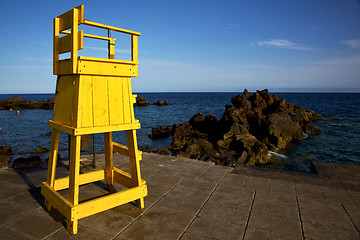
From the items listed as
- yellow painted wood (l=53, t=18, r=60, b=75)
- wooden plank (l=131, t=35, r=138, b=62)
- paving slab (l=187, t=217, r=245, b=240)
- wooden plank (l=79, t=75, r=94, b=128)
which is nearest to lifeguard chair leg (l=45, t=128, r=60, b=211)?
wooden plank (l=79, t=75, r=94, b=128)

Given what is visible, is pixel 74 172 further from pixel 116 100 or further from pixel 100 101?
pixel 116 100

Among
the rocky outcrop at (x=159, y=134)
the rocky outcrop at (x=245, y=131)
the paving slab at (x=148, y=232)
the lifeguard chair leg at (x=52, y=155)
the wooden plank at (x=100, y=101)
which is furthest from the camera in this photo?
the rocky outcrop at (x=159, y=134)

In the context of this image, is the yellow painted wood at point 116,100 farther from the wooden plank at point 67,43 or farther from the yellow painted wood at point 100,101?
the wooden plank at point 67,43

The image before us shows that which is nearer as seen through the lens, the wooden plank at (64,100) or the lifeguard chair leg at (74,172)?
the lifeguard chair leg at (74,172)

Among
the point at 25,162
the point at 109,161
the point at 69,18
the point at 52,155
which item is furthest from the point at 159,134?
the point at 69,18

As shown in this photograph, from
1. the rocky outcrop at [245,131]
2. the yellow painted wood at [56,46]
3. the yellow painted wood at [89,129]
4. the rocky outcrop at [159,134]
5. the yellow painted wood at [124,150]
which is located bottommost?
the rocky outcrop at [159,134]

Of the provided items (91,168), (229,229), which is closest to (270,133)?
(91,168)

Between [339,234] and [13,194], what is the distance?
17.4 feet

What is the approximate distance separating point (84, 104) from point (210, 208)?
2548mm

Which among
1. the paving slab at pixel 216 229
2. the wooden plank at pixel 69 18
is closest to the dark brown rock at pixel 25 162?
the wooden plank at pixel 69 18

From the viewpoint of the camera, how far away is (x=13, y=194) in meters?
4.67

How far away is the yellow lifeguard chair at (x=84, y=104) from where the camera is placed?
340cm

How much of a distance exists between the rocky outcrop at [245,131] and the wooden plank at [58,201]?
9627 millimetres

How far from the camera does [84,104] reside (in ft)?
11.4
